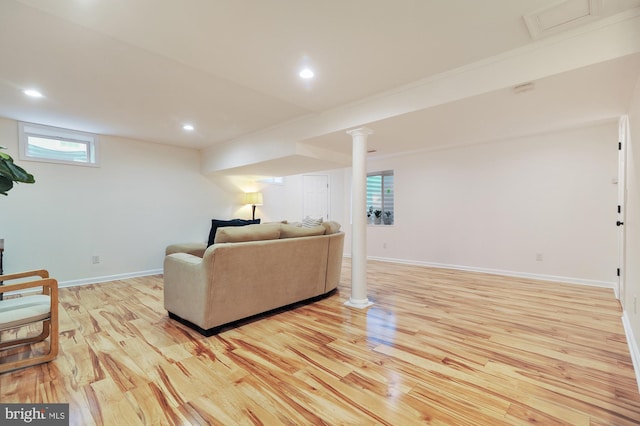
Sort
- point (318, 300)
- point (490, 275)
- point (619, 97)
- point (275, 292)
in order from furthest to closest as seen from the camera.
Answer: point (490, 275)
point (318, 300)
point (275, 292)
point (619, 97)

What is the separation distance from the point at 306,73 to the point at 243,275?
1.91 metres

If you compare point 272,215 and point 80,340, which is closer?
point 80,340

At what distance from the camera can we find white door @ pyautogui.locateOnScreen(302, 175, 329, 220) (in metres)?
7.38

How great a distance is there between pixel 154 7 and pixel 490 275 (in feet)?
17.8

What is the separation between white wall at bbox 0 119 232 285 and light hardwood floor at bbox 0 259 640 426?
140 cm

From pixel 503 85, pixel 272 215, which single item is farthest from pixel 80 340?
pixel 272 215

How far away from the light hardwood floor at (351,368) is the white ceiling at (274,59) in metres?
2.06

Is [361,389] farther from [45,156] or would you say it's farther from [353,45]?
[45,156]

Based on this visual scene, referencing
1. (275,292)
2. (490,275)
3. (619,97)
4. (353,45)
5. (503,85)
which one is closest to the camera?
(353,45)

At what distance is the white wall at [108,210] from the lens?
4043mm

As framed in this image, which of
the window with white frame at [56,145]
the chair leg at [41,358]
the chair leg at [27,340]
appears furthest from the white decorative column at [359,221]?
the window with white frame at [56,145]

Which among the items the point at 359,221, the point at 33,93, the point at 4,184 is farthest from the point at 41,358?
the point at 359,221

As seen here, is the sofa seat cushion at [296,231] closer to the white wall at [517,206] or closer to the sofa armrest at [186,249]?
the sofa armrest at [186,249]

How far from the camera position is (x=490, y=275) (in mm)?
4887
